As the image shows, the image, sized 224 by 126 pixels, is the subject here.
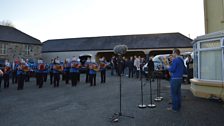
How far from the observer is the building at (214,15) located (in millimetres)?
11938

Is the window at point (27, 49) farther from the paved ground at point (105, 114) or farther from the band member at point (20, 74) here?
the paved ground at point (105, 114)

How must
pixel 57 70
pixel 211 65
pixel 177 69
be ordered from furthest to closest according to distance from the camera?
pixel 57 70 < pixel 211 65 < pixel 177 69

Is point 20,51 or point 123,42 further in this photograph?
point 123,42

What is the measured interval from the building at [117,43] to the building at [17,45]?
19.9ft

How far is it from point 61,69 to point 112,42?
23.8 m

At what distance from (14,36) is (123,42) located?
724 inches

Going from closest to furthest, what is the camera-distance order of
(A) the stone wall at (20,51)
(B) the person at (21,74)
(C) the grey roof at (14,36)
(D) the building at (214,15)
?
(D) the building at (214,15), (B) the person at (21,74), (A) the stone wall at (20,51), (C) the grey roof at (14,36)

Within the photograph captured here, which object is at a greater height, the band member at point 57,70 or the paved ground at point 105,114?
the band member at point 57,70

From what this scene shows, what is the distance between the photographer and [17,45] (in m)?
31.2

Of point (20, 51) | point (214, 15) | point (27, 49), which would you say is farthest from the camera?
point (27, 49)

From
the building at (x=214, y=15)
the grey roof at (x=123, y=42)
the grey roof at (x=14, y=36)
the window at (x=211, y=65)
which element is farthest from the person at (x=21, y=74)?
the grey roof at (x=123, y=42)

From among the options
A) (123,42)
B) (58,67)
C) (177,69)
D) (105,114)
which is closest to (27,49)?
(123,42)

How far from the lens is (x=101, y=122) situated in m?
6.12

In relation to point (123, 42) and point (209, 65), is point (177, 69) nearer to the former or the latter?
point (209, 65)
